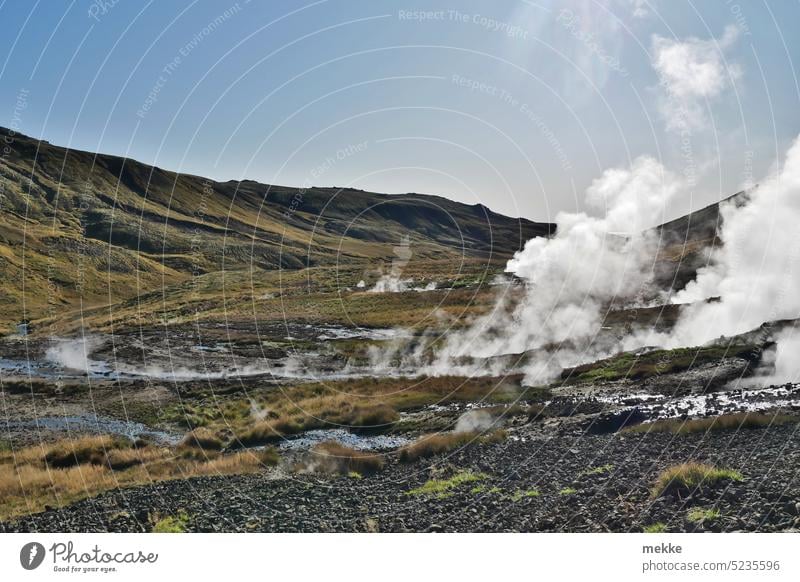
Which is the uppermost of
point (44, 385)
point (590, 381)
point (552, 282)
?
point (552, 282)

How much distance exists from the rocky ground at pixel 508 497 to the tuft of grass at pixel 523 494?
0.09 feet

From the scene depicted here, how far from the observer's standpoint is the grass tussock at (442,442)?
65.8 ft

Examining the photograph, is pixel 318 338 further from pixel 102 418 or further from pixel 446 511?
pixel 446 511

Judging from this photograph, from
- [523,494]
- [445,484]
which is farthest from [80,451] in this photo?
[523,494]

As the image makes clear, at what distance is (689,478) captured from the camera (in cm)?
1392

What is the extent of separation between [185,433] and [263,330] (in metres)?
31.1

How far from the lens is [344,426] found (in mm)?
25234

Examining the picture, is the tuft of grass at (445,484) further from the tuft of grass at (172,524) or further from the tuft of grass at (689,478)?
the tuft of grass at (172,524)

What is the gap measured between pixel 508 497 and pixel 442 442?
627 cm

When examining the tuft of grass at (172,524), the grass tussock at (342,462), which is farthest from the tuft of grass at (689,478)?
the tuft of grass at (172,524)

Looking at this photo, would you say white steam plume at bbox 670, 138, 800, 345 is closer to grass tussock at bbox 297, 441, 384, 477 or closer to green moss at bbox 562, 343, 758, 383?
green moss at bbox 562, 343, 758, 383
